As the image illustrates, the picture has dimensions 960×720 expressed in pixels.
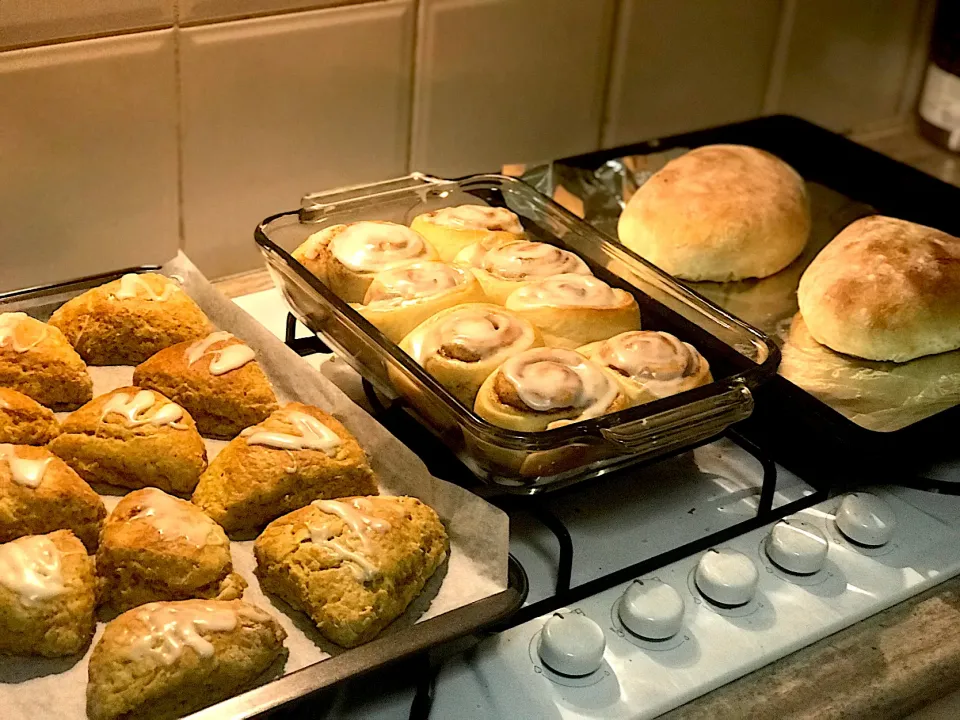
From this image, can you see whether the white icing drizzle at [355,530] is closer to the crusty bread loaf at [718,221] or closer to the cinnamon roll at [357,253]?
the cinnamon roll at [357,253]

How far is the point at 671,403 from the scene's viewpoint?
73cm

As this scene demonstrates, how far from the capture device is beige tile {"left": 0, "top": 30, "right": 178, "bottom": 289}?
2.84 ft

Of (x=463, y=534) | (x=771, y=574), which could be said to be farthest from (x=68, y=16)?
(x=771, y=574)

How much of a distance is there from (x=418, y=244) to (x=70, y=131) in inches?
11.1

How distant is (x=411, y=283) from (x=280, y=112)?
246 mm

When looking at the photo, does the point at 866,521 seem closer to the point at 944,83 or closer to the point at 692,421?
the point at 692,421

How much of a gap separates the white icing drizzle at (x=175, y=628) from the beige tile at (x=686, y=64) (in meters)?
0.77

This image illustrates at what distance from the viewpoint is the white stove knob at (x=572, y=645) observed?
66 centimetres

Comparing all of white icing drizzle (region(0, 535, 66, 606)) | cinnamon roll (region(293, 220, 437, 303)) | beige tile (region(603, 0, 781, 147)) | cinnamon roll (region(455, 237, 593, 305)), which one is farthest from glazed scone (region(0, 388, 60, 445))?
beige tile (region(603, 0, 781, 147))

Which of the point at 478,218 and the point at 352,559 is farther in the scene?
the point at 478,218

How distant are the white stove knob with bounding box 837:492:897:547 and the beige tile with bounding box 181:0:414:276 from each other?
538 mm

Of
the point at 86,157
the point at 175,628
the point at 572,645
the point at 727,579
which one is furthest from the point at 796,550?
the point at 86,157

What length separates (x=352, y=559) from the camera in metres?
0.67

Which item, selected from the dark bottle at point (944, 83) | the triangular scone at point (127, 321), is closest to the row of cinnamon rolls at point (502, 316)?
the triangular scone at point (127, 321)
